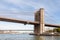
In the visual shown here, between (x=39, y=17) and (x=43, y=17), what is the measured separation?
3.54ft

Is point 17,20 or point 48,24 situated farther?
point 48,24

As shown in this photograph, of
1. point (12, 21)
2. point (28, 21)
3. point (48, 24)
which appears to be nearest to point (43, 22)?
point (48, 24)

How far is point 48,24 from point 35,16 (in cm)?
488

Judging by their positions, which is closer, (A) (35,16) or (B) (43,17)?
(B) (43,17)

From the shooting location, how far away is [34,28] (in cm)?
4350

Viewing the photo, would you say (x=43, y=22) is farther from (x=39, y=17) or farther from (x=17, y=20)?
(x=17, y=20)

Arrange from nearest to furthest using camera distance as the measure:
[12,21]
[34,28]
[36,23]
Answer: [12,21], [36,23], [34,28]

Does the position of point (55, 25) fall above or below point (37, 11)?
below

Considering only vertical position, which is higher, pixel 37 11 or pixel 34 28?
pixel 37 11

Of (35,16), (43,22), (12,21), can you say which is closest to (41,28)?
(43,22)

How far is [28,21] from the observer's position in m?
37.5

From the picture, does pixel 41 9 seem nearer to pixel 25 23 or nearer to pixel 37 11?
pixel 37 11

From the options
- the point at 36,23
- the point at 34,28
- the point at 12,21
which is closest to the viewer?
the point at 12,21

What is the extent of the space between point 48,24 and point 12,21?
8094 mm
